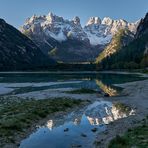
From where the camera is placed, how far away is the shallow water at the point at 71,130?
114 ft

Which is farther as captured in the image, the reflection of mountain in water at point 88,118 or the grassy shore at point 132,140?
the reflection of mountain in water at point 88,118

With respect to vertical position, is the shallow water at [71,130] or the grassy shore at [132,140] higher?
the grassy shore at [132,140]

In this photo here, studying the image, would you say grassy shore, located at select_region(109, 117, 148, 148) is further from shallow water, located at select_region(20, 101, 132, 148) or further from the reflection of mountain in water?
the reflection of mountain in water

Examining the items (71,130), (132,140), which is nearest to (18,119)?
(71,130)

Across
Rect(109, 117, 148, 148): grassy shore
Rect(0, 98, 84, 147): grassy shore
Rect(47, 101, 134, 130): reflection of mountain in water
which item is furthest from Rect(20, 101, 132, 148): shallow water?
Rect(109, 117, 148, 148): grassy shore

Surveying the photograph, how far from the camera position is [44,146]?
1325 inches

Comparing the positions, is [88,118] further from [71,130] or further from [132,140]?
[132,140]

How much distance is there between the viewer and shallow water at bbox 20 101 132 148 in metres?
34.9

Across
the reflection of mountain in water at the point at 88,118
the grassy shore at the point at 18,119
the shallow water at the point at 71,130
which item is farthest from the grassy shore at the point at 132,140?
the reflection of mountain in water at the point at 88,118

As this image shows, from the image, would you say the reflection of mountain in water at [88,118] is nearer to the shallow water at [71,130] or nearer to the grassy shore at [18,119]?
the shallow water at [71,130]

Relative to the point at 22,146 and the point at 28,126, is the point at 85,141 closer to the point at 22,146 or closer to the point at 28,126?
the point at 22,146

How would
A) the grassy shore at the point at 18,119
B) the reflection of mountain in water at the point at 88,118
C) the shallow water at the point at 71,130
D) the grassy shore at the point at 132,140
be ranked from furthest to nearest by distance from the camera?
1. the reflection of mountain in water at the point at 88,118
2. the grassy shore at the point at 18,119
3. the shallow water at the point at 71,130
4. the grassy shore at the point at 132,140

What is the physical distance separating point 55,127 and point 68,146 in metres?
11.1

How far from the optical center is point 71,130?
4219cm
